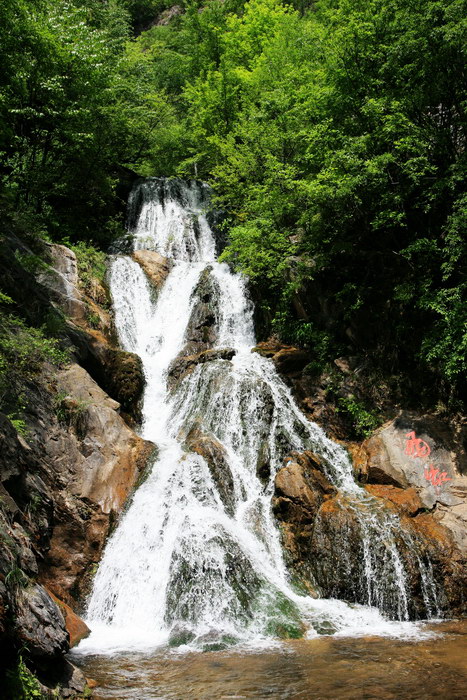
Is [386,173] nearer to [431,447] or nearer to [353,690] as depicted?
[431,447]

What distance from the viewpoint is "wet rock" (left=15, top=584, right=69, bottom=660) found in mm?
4254

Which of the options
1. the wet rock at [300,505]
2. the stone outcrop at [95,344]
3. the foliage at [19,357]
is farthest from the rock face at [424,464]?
the foliage at [19,357]

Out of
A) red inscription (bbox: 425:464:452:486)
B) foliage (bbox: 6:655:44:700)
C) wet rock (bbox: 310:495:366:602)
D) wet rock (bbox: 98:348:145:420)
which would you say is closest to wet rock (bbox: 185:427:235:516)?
wet rock (bbox: 310:495:366:602)

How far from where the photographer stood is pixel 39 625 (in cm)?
445

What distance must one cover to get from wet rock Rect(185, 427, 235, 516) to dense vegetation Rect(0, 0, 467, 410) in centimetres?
482

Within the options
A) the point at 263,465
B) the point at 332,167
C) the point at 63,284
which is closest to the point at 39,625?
the point at 263,465

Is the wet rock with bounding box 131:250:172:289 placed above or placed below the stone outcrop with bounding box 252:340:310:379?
above

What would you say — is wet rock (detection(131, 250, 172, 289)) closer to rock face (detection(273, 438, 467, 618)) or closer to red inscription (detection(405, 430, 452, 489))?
rock face (detection(273, 438, 467, 618))

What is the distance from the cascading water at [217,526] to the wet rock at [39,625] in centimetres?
232

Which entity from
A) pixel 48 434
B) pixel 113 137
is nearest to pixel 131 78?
pixel 113 137

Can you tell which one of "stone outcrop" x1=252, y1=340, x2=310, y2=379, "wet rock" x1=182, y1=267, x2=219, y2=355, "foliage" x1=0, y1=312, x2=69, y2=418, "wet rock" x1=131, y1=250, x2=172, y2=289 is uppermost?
"wet rock" x1=131, y1=250, x2=172, y2=289

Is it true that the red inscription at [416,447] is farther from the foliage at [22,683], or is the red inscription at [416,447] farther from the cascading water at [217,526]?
the foliage at [22,683]

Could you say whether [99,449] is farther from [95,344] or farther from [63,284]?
[63,284]

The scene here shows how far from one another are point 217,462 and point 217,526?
1915 mm
